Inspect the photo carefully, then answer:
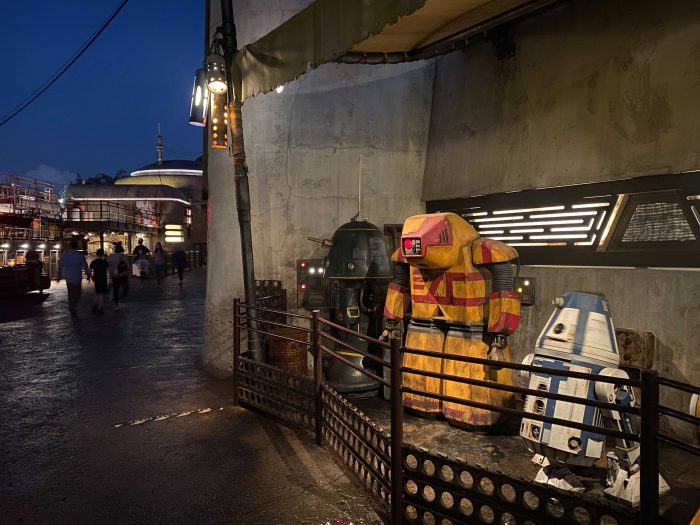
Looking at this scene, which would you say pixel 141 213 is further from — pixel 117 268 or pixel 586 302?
pixel 586 302

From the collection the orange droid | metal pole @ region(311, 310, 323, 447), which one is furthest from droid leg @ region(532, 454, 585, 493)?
metal pole @ region(311, 310, 323, 447)

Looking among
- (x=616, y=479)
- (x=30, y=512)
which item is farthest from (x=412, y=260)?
(x=30, y=512)

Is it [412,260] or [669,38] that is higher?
[669,38]

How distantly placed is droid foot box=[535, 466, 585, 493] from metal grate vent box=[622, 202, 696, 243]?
2.62 meters

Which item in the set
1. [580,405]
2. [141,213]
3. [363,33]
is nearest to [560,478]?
[580,405]

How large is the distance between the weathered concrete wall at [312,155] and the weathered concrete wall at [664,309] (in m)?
3.18

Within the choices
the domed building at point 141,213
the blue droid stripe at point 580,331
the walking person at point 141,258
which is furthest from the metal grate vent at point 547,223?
the domed building at point 141,213

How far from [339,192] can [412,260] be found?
2.74 meters

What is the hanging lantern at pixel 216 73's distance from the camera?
564 cm

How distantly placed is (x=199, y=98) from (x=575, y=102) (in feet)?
17.5

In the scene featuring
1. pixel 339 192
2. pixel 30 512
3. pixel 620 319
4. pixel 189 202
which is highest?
pixel 189 202

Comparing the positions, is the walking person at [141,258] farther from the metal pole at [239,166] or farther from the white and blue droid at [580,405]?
the white and blue droid at [580,405]

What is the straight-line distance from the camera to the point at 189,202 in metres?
38.4

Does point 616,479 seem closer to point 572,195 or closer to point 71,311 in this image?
point 572,195
